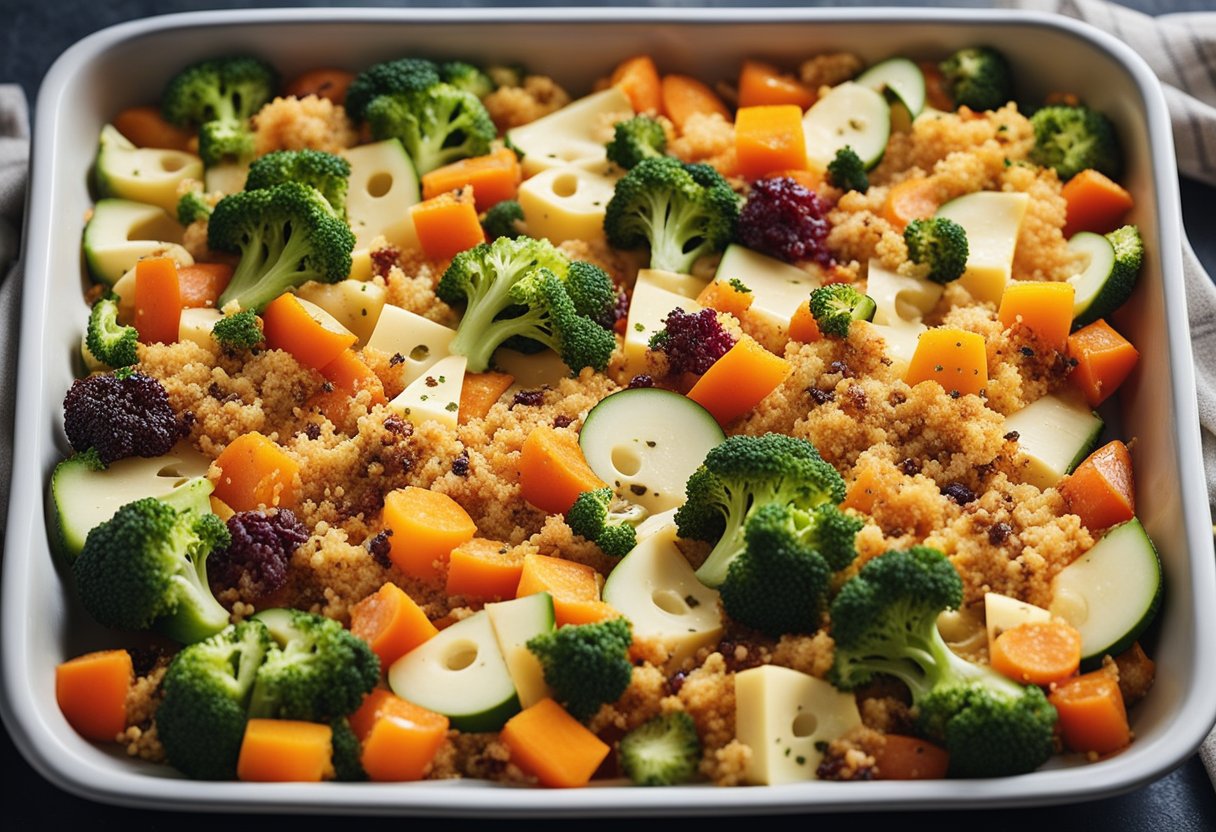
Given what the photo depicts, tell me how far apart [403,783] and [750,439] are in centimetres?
94

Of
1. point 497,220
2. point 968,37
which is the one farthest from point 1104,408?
point 497,220

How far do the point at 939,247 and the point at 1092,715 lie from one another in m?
1.17

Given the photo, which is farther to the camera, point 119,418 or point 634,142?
point 634,142

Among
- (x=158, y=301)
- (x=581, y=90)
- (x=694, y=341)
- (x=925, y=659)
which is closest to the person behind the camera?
(x=925, y=659)

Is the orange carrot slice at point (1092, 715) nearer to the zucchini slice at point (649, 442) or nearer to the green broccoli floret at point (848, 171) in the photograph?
the zucchini slice at point (649, 442)

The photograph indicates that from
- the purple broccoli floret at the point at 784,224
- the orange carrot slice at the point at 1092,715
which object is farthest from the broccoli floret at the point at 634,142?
the orange carrot slice at the point at 1092,715

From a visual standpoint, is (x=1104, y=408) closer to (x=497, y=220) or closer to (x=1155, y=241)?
(x=1155, y=241)

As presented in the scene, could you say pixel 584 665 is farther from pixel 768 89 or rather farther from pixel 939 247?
pixel 768 89

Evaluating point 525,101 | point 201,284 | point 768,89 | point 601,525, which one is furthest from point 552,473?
point 768,89

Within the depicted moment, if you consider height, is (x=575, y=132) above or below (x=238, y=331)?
above

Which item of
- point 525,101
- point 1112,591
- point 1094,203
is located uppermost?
point 1094,203

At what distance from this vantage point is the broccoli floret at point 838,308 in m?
3.12

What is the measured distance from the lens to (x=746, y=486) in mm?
2773

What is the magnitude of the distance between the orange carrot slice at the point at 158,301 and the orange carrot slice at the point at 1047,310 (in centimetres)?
189
